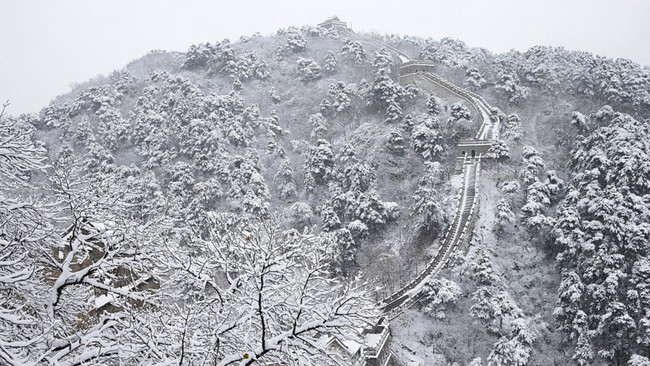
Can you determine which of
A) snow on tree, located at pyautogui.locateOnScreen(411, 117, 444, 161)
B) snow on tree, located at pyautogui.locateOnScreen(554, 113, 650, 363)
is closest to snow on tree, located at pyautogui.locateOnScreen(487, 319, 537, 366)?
snow on tree, located at pyautogui.locateOnScreen(554, 113, 650, 363)

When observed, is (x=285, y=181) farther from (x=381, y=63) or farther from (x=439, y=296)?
(x=381, y=63)

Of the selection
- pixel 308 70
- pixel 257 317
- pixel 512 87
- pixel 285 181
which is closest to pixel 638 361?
pixel 257 317

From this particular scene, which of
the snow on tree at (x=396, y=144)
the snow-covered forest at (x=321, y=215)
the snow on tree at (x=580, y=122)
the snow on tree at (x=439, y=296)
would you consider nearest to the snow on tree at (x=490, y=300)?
the snow-covered forest at (x=321, y=215)

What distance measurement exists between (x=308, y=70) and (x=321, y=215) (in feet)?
87.2

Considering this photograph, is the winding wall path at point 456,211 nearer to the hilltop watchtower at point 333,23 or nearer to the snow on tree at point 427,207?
the snow on tree at point 427,207

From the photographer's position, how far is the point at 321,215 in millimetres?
31938

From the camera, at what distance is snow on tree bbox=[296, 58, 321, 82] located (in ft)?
176

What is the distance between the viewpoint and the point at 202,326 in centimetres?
624

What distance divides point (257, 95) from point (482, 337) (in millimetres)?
36986

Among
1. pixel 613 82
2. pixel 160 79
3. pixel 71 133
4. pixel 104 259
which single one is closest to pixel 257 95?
pixel 160 79

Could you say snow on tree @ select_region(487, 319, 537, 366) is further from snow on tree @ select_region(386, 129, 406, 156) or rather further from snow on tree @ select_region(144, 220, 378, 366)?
snow on tree @ select_region(386, 129, 406, 156)

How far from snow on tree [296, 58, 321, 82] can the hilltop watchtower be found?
21036mm

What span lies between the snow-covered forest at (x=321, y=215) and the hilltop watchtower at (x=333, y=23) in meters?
16.4

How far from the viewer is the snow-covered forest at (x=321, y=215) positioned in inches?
235
